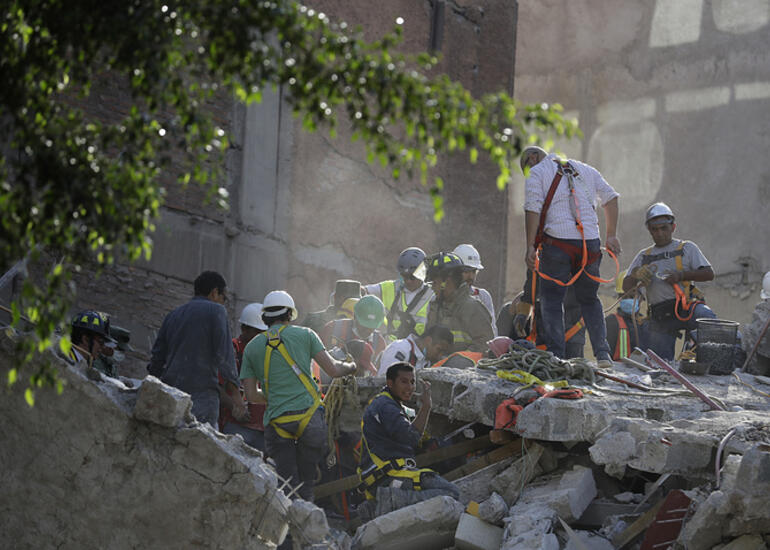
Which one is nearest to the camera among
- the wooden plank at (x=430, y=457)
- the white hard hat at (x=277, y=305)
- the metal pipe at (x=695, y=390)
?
the white hard hat at (x=277, y=305)

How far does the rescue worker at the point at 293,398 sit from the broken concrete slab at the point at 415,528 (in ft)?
1.99

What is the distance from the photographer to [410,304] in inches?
443

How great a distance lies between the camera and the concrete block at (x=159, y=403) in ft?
24.2

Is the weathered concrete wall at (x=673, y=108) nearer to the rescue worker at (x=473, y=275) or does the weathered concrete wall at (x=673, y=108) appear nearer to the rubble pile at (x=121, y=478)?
the rescue worker at (x=473, y=275)

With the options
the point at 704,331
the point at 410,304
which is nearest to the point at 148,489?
the point at 410,304

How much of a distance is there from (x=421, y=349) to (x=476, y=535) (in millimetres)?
2516

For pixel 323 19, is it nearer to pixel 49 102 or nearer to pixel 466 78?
pixel 49 102

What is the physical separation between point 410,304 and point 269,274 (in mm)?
4617

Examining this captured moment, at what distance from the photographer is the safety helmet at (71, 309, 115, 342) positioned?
30.8 ft

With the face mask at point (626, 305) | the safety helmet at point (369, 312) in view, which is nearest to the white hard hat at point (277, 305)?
the safety helmet at point (369, 312)

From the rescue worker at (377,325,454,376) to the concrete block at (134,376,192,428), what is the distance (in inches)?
116

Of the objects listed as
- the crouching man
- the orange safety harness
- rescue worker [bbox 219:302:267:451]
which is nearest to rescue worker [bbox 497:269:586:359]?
the orange safety harness

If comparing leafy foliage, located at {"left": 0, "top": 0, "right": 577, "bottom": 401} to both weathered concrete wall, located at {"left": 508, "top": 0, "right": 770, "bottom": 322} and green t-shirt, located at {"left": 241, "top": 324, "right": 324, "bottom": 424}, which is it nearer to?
green t-shirt, located at {"left": 241, "top": 324, "right": 324, "bottom": 424}

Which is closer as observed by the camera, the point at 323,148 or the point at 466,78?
the point at 323,148
